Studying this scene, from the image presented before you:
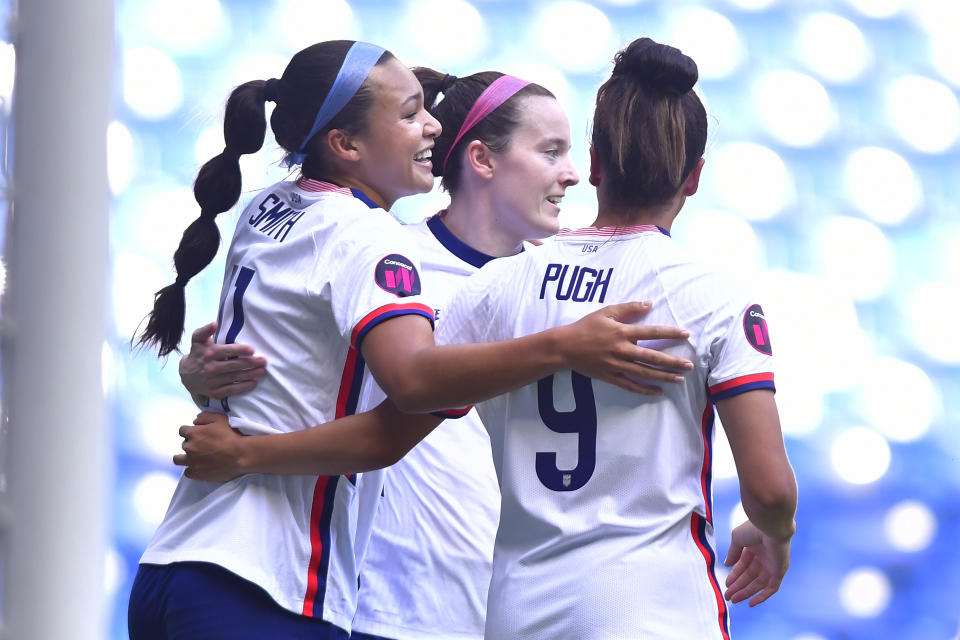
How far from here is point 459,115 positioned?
2.61 metres

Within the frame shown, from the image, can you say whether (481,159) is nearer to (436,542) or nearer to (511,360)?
(436,542)

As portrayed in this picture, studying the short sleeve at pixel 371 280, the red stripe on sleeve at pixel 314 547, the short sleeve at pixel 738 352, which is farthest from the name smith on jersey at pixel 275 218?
the short sleeve at pixel 738 352

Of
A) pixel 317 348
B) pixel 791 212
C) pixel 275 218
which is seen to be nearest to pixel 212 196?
pixel 275 218

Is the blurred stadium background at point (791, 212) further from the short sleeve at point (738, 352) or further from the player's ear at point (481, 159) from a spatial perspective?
the short sleeve at point (738, 352)

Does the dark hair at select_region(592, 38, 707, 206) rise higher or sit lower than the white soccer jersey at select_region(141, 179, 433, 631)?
higher

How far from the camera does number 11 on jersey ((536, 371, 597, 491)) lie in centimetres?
158

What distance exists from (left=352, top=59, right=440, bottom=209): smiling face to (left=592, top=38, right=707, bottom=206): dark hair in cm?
36

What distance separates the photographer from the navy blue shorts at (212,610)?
1.57m

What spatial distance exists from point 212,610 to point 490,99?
131cm

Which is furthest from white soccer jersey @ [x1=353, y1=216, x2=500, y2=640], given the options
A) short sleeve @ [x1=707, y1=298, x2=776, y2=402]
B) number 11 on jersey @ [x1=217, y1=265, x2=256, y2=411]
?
short sleeve @ [x1=707, y1=298, x2=776, y2=402]

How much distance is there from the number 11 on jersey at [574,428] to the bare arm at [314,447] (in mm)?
178

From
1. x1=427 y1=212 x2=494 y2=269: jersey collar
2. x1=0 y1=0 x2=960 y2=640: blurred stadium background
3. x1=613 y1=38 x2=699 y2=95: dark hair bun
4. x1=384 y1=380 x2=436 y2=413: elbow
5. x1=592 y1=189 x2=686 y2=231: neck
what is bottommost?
→ x1=0 y1=0 x2=960 y2=640: blurred stadium background

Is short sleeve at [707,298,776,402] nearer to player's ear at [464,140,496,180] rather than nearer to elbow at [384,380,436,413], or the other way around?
elbow at [384,380,436,413]

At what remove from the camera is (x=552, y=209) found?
2.47 meters
